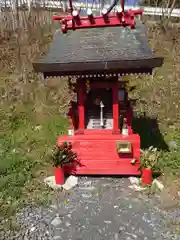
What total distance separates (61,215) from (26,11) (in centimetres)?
1400

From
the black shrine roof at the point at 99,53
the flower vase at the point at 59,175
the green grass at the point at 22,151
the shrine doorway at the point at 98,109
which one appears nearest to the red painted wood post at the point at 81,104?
the shrine doorway at the point at 98,109

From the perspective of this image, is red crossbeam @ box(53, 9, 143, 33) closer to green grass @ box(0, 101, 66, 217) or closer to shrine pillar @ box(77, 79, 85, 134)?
shrine pillar @ box(77, 79, 85, 134)

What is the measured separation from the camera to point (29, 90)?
516 inches

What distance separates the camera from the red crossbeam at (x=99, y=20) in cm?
786

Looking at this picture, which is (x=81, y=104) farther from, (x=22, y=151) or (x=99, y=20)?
(x=22, y=151)

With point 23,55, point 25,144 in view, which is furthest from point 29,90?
point 25,144

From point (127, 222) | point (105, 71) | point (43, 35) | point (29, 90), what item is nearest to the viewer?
point (127, 222)

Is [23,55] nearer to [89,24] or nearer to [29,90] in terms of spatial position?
[29,90]

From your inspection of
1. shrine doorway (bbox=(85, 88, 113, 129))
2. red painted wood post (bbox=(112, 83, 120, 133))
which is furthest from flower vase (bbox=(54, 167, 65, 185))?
red painted wood post (bbox=(112, 83, 120, 133))

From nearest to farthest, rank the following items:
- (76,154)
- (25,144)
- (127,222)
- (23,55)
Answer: (127,222) < (76,154) < (25,144) < (23,55)

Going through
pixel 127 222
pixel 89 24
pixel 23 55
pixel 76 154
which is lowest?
pixel 127 222

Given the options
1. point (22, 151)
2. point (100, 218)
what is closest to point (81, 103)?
point (22, 151)

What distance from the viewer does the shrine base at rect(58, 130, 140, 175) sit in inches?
305

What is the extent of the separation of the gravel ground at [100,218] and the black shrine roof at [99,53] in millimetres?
2671
